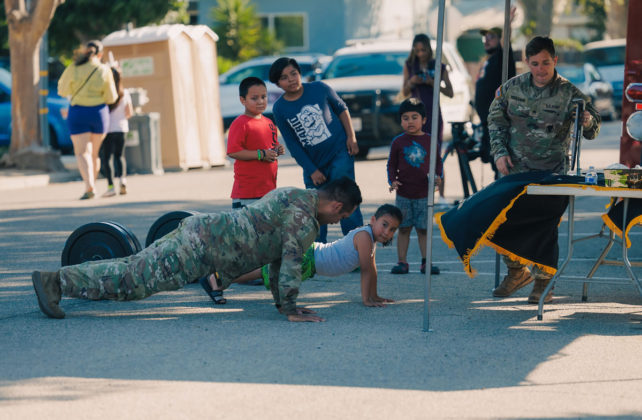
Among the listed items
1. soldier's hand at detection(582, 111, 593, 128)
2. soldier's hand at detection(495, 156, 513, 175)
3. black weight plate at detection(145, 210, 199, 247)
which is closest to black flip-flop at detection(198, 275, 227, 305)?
black weight plate at detection(145, 210, 199, 247)

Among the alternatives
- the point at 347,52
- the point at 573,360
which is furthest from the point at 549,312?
the point at 347,52

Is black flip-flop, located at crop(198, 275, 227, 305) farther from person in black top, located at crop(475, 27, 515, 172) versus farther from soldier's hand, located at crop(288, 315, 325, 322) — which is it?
person in black top, located at crop(475, 27, 515, 172)

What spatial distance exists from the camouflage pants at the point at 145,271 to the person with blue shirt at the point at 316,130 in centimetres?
183

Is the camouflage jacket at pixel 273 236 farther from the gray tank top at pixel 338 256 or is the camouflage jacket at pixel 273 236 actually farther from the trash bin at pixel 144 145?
the trash bin at pixel 144 145

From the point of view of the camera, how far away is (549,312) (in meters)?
7.30

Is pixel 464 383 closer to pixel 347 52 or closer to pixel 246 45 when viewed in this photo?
pixel 347 52

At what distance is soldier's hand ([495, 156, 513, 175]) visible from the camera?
297 inches

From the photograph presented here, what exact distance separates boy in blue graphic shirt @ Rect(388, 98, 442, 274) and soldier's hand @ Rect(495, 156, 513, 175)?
1.19 meters

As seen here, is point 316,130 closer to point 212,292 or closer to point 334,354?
point 212,292

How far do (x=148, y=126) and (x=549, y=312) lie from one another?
1129cm

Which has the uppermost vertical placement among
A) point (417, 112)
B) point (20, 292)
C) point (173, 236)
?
point (417, 112)

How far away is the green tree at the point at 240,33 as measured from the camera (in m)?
38.0

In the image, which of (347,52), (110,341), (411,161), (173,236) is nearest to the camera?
(110,341)

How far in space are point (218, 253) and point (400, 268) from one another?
2.25m
